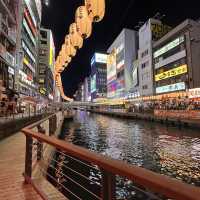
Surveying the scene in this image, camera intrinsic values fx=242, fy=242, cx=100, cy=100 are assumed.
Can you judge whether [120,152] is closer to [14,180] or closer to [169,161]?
[169,161]

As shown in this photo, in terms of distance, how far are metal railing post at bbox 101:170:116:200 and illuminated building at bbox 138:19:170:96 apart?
75.2m

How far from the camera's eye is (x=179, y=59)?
A: 203 ft

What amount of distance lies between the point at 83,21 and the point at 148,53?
66.9 m

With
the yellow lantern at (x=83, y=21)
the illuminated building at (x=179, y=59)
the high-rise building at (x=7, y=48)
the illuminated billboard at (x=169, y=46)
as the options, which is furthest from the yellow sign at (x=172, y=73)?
the yellow lantern at (x=83, y=21)

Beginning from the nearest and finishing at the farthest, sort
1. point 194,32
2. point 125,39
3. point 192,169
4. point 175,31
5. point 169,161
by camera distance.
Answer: point 192,169 < point 169,161 < point 194,32 < point 175,31 < point 125,39

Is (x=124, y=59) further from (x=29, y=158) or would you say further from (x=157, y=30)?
(x=29, y=158)

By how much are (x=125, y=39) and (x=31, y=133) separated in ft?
343

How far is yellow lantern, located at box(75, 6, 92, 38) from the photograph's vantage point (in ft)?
52.1

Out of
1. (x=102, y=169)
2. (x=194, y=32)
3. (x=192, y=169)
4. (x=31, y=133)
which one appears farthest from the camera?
(x=194, y=32)

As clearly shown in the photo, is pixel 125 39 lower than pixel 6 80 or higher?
higher

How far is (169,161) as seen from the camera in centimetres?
1486

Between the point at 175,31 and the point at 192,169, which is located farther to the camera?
the point at 175,31

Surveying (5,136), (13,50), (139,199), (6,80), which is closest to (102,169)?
(139,199)

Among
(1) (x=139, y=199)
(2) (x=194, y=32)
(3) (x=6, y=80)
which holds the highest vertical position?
(2) (x=194, y=32)
